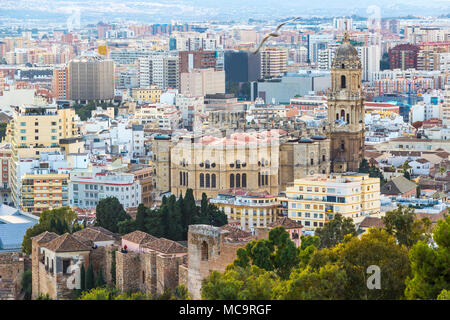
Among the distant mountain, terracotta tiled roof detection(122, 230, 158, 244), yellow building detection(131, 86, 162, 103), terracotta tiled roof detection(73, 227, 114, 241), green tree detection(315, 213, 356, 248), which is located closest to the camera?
terracotta tiled roof detection(122, 230, 158, 244)

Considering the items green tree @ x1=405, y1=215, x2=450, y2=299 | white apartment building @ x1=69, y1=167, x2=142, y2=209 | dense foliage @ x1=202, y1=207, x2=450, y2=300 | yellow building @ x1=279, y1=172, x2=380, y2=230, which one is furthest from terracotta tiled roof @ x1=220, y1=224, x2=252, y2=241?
white apartment building @ x1=69, y1=167, x2=142, y2=209

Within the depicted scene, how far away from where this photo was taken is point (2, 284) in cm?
1533

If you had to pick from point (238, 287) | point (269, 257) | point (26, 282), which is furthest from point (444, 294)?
point (26, 282)

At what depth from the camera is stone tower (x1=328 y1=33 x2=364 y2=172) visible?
27047 mm

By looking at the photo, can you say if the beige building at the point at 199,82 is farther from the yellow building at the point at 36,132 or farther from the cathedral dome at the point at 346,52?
the cathedral dome at the point at 346,52

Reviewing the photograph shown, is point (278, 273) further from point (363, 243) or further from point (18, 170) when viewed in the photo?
point (18, 170)

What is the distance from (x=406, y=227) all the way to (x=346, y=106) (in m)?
13.1

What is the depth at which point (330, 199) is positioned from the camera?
19.3 metres

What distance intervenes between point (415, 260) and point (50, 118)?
18.7 metres

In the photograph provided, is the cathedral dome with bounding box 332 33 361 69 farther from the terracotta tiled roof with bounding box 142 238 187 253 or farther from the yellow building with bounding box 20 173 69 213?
the terracotta tiled roof with bounding box 142 238 187 253

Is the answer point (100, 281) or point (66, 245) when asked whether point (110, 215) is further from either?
point (100, 281)

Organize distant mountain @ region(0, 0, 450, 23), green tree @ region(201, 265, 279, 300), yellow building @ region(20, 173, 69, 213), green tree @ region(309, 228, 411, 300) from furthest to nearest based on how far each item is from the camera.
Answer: distant mountain @ region(0, 0, 450, 23), yellow building @ region(20, 173, 69, 213), green tree @ region(309, 228, 411, 300), green tree @ region(201, 265, 279, 300)

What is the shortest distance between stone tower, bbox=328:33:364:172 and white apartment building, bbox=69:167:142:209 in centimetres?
533
